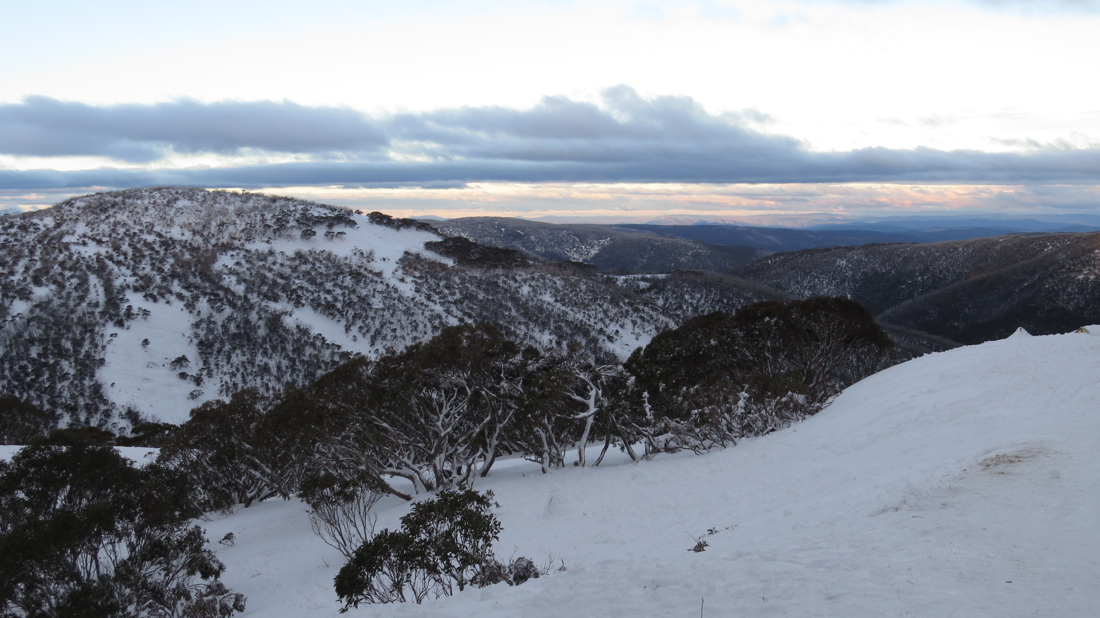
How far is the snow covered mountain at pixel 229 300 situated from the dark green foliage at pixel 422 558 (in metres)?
36.9

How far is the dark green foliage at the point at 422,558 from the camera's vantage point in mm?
8273

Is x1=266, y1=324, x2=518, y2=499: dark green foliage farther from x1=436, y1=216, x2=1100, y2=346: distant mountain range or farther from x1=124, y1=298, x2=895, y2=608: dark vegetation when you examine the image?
x1=436, y1=216, x2=1100, y2=346: distant mountain range

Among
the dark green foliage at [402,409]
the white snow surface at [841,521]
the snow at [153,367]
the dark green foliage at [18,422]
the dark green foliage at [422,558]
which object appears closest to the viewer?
the white snow surface at [841,521]

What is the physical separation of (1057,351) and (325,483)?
19493 mm

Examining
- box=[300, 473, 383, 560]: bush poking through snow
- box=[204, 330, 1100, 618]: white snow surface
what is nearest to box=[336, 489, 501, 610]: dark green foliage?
box=[204, 330, 1100, 618]: white snow surface

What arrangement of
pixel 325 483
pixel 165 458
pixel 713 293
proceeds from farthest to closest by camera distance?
pixel 713 293
pixel 165 458
pixel 325 483

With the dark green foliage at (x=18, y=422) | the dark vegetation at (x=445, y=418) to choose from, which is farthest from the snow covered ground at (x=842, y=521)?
the dark green foliage at (x=18, y=422)

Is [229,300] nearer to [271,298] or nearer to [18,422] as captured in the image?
[271,298]

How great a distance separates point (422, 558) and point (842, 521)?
641 centimetres

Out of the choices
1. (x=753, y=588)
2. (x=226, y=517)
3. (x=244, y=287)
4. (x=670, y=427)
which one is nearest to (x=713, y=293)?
(x=244, y=287)

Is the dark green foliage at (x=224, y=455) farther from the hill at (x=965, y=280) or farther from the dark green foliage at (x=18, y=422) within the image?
the hill at (x=965, y=280)

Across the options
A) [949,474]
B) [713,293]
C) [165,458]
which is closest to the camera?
[949,474]

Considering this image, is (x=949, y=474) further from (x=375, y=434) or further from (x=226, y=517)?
(x=226, y=517)

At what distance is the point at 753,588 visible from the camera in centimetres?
667
